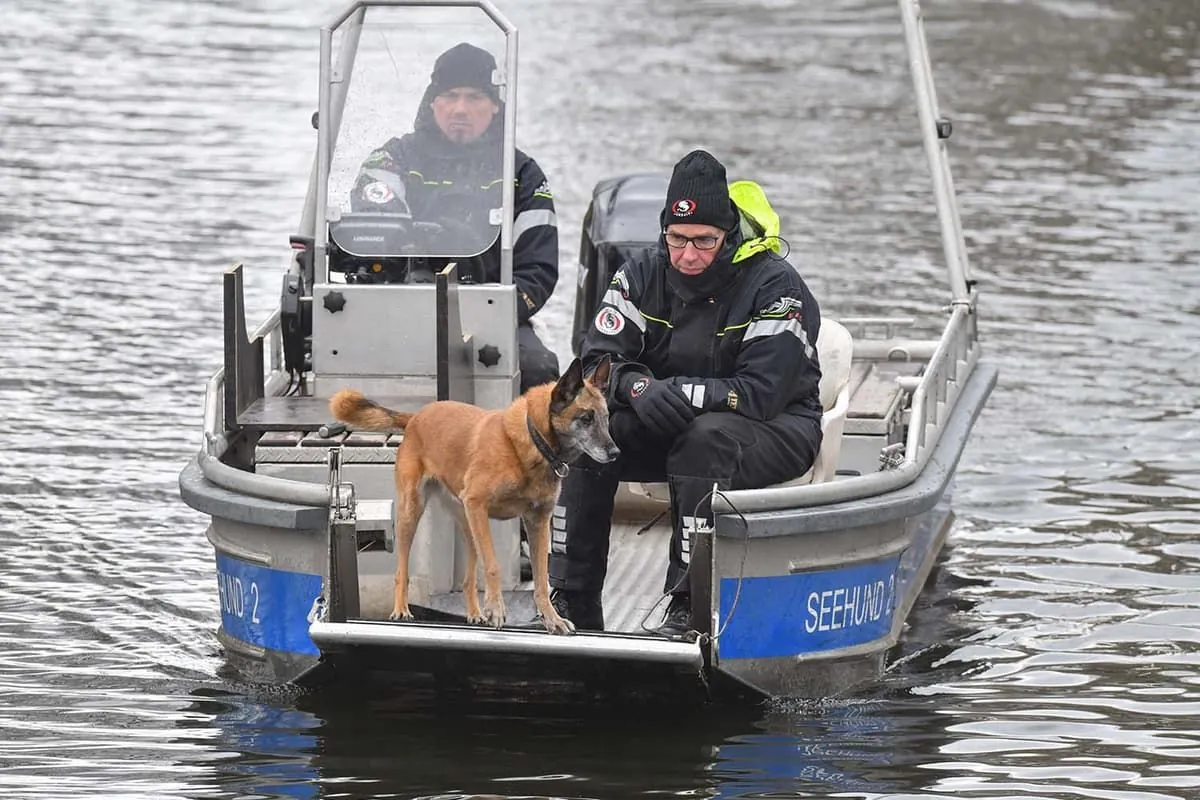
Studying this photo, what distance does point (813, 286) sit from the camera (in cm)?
1323

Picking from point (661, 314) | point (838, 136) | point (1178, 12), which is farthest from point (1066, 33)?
point (661, 314)

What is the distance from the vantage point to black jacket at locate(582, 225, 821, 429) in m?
6.36

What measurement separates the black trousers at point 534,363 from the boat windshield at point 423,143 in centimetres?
44

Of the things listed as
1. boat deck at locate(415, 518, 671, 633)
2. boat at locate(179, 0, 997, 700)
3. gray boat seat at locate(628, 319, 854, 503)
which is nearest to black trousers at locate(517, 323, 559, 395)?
boat at locate(179, 0, 997, 700)

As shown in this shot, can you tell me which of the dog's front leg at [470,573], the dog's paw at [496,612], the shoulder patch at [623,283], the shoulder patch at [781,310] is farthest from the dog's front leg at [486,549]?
the shoulder patch at [781,310]

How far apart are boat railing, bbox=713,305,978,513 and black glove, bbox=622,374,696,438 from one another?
0.26m

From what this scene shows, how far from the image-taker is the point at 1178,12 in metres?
25.8

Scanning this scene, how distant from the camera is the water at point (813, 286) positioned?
20.6 feet

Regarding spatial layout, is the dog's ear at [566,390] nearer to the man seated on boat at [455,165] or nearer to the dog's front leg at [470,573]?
the dog's front leg at [470,573]

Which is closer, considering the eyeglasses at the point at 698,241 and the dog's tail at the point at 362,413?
the dog's tail at the point at 362,413

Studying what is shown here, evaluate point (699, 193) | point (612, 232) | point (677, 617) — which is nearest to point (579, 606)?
point (677, 617)

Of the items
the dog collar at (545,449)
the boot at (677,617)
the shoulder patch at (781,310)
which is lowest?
the boot at (677,617)

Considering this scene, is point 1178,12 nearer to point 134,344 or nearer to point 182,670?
point 134,344

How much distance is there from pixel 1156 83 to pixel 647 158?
19.8 feet
